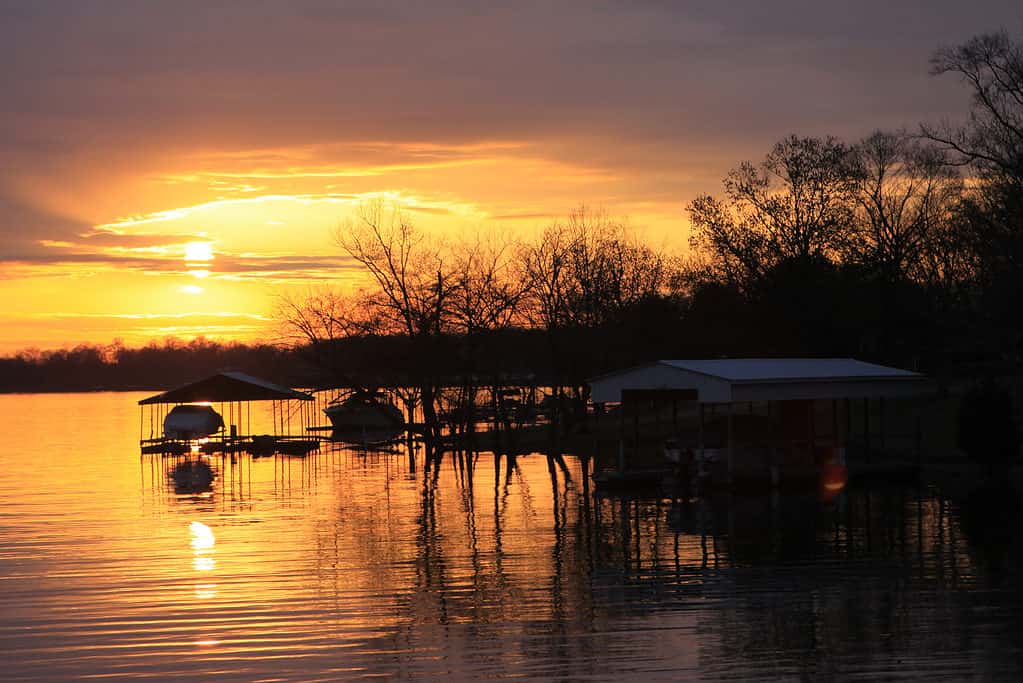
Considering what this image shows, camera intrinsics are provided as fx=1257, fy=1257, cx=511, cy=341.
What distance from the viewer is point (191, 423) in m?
76.4

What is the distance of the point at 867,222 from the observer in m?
74.1

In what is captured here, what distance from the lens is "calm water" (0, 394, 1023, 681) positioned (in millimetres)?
16281

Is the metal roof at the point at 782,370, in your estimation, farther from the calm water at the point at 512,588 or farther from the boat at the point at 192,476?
the boat at the point at 192,476

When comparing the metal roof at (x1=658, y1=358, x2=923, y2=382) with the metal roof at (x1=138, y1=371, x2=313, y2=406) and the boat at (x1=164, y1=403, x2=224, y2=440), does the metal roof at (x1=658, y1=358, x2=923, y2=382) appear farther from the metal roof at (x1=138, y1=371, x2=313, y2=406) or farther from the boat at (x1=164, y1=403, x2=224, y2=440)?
the boat at (x1=164, y1=403, x2=224, y2=440)

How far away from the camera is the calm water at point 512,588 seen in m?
16.3

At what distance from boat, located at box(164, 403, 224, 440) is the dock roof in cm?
4041

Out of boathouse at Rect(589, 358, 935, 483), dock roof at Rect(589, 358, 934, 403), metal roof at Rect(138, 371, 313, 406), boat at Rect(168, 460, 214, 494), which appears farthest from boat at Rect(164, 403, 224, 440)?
dock roof at Rect(589, 358, 934, 403)

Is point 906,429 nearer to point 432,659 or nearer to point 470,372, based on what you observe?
point 470,372

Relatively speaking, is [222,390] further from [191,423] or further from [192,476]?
[192,476]

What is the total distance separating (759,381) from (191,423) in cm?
4732

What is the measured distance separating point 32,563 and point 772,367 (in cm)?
2360

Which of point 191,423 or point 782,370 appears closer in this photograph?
point 782,370

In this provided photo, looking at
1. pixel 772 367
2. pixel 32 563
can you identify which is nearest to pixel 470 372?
pixel 772 367

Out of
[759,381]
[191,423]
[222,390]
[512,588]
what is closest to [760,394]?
[759,381]
